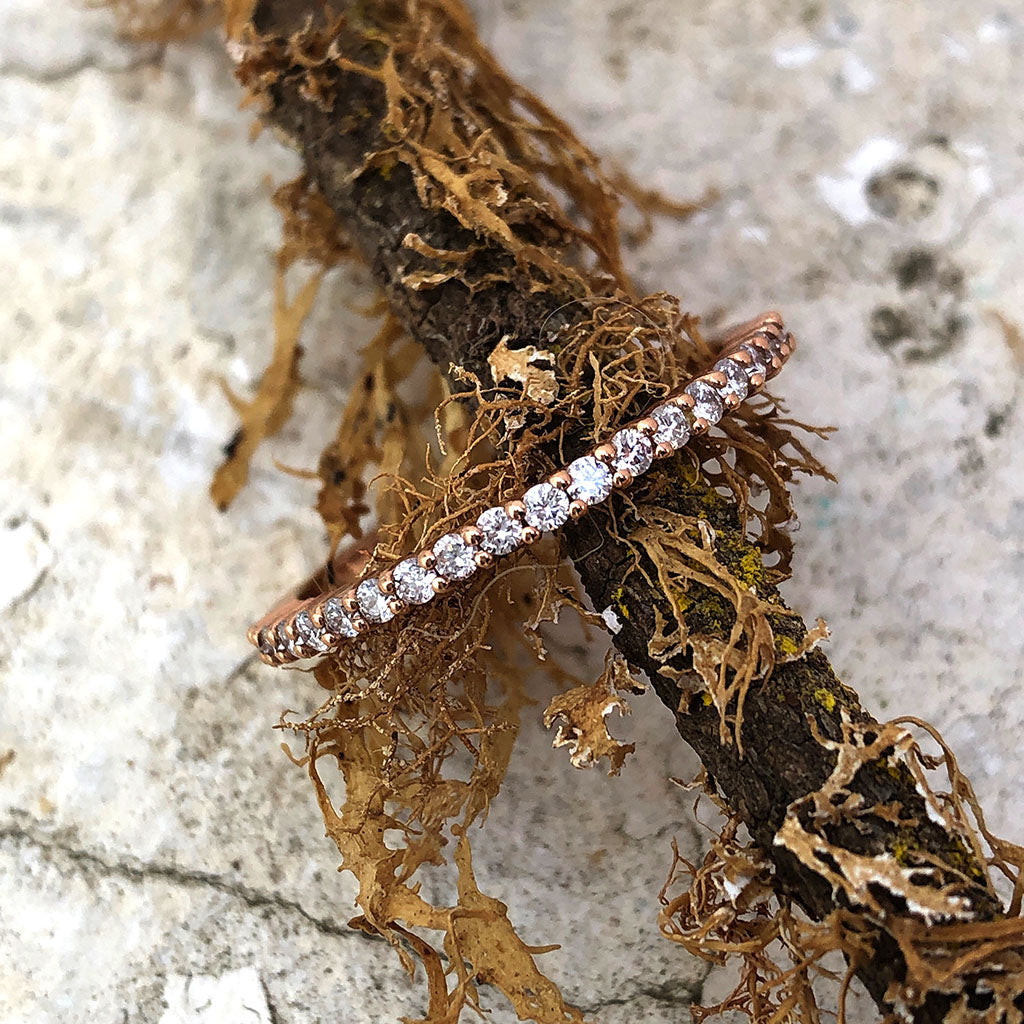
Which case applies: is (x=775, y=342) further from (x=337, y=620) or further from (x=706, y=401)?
(x=337, y=620)

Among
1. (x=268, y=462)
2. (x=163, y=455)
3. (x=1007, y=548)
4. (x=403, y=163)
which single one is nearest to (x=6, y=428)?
(x=163, y=455)

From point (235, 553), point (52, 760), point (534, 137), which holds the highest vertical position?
point (534, 137)

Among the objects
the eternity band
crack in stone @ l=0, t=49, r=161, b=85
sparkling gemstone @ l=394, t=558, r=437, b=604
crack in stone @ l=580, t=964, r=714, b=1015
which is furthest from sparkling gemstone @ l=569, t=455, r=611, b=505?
crack in stone @ l=0, t=49, r=161, b=85

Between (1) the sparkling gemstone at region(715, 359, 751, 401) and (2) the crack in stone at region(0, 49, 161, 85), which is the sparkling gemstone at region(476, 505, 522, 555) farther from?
(2) the crack in stone at region(0, 49, 161, 85)

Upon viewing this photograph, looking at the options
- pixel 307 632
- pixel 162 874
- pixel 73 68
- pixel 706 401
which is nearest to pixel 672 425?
pixel 706 401

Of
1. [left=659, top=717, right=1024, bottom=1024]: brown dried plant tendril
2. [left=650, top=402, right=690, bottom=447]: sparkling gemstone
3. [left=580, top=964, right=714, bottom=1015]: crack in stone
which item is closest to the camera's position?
[left=659, top=717, right=1024, bottom=1024]: brown dried plant tendril

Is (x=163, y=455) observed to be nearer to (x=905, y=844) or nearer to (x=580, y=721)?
(x=580, y=721)
